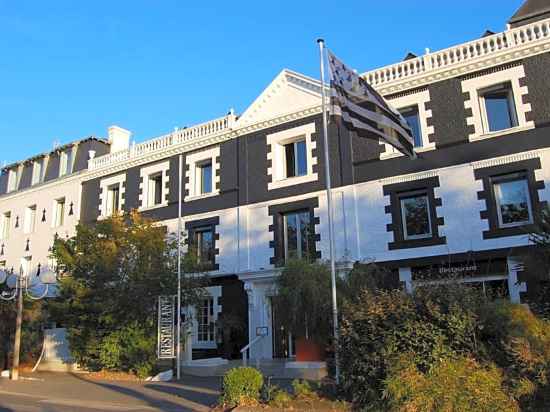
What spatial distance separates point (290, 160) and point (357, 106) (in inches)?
391

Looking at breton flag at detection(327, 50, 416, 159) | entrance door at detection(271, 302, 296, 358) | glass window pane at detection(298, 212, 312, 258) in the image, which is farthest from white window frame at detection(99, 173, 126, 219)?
breton flag at detection(327, 50, 416, 159)

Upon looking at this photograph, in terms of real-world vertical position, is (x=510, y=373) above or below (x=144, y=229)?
below

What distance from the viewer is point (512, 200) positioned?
1652cm

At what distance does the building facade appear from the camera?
1639 centimetres

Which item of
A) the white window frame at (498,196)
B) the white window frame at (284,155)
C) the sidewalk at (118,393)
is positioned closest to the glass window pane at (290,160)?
the white window frame at (284,155)

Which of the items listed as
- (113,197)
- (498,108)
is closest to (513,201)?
(498,108)

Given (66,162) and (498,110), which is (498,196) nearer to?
(498,110)

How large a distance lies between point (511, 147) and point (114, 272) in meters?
13.8

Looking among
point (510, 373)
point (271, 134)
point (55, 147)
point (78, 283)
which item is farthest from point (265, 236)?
point (55, 147)

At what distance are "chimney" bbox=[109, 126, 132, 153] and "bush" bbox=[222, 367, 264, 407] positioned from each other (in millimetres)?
20851

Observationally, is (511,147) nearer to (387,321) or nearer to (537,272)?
(537,272)

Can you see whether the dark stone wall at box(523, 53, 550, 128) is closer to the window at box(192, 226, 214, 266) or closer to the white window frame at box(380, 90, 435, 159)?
the white window frame at box(380, 90, 435, 159)

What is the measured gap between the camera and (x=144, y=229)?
1988 centimetres

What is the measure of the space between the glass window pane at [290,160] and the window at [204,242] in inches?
162
